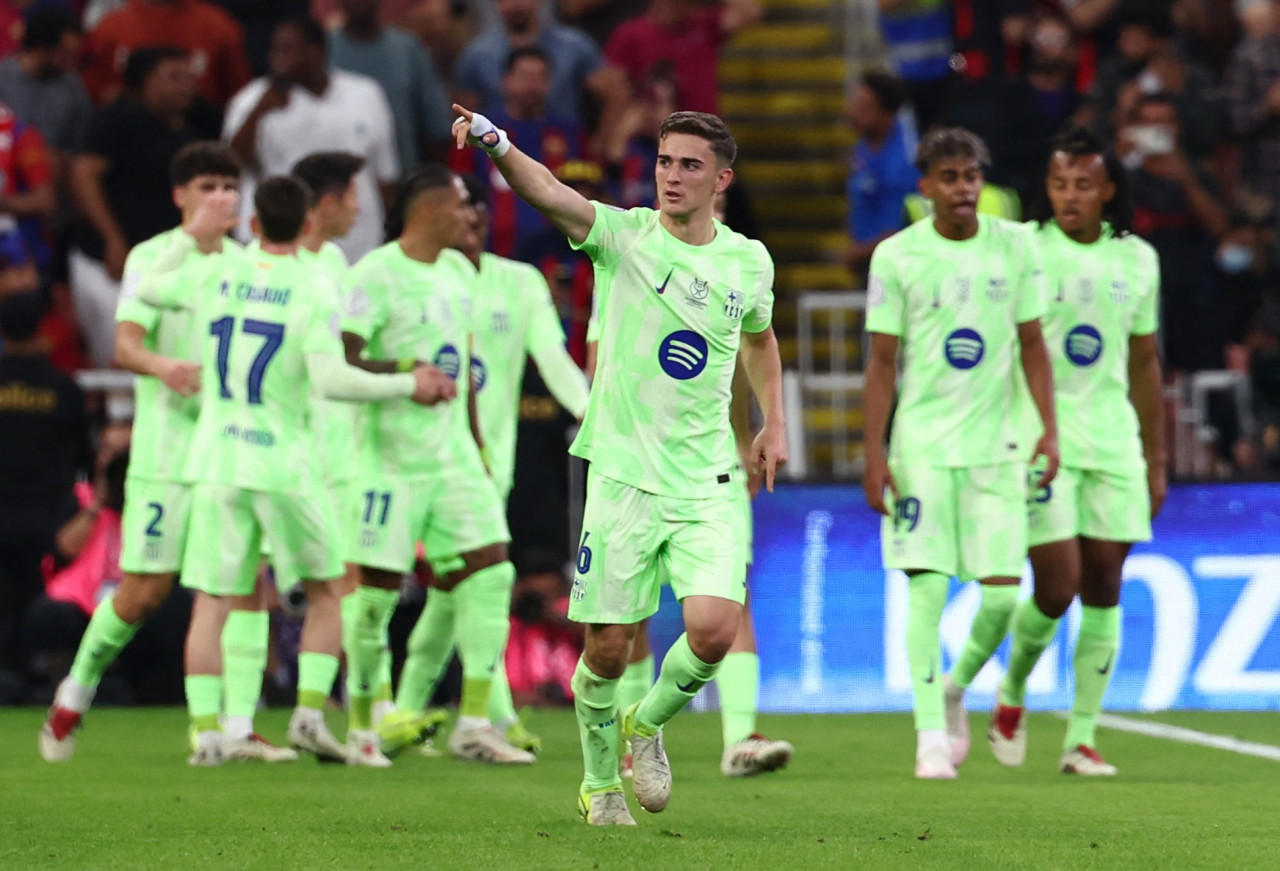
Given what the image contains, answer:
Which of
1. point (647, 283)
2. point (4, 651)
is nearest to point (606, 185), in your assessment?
point (4, 651)

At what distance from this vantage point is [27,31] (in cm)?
1469

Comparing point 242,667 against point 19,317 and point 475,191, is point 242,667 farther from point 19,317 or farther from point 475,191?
point 19,317

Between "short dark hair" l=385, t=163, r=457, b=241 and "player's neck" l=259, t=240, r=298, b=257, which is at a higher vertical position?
"short dark hair" l=385, t=163, r=457, b=241

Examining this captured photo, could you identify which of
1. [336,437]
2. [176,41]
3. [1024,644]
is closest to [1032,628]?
[1024,644]

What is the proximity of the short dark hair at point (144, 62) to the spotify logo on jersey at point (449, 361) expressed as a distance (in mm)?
5647

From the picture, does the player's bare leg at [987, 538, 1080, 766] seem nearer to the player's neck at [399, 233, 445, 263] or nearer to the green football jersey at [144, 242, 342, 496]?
the player's neck at [399, 233, 445, 263]

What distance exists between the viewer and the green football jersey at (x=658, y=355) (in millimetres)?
6910

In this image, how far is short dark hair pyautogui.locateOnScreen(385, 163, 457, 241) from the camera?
9.51 metres

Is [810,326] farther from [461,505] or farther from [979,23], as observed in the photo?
[461,505]

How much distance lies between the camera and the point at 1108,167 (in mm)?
9430

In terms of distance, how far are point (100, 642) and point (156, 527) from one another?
1.78 feet

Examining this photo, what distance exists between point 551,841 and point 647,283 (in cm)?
175

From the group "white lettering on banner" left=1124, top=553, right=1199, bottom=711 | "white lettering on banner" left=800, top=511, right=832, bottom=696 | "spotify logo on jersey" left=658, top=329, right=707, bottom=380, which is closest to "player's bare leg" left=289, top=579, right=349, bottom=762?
"spotify logo on jersey" left=658, top=329, right=707, bottom=380

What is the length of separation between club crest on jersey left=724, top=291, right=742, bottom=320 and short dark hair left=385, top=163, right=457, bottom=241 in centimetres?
283
